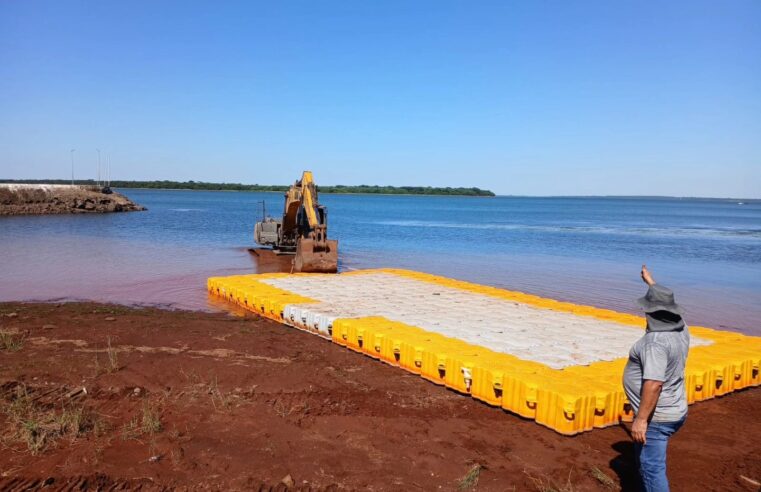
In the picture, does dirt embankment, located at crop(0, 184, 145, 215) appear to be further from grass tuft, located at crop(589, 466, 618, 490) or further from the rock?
grass tuft, located at crop(589, 466, 618, 490)

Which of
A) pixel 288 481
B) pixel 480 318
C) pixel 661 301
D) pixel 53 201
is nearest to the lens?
pixel 661 301

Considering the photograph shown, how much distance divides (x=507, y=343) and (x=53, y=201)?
6470cm

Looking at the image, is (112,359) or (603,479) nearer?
(603,479)

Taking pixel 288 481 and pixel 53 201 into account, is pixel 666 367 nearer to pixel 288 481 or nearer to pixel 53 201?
pixel 288 481

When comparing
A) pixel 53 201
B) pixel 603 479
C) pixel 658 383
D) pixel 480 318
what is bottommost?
pixel 603 479

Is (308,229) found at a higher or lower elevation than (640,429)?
higher

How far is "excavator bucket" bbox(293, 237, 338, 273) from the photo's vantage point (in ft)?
60.5

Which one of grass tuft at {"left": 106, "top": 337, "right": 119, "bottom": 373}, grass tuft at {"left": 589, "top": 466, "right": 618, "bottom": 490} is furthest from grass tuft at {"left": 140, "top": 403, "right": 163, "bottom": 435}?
grass tuft at {"left": 589, "top": 466, "right": 618, "bottom": 490}

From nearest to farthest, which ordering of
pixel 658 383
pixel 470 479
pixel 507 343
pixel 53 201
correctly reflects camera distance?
pixel 658 383 < pixel 470 479 < pixel 507 343 < pixel 53 201

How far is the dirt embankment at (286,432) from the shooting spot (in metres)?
5.23

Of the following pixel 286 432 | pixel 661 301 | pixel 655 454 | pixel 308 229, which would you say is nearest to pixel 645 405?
pixel 655 454

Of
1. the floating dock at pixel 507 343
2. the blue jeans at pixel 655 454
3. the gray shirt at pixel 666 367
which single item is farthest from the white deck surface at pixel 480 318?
the gray shirt at pixel 666 367

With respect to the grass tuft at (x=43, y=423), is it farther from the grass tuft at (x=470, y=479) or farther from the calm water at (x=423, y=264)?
the calm water at (x=423, y=264)

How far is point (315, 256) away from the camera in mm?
18594
